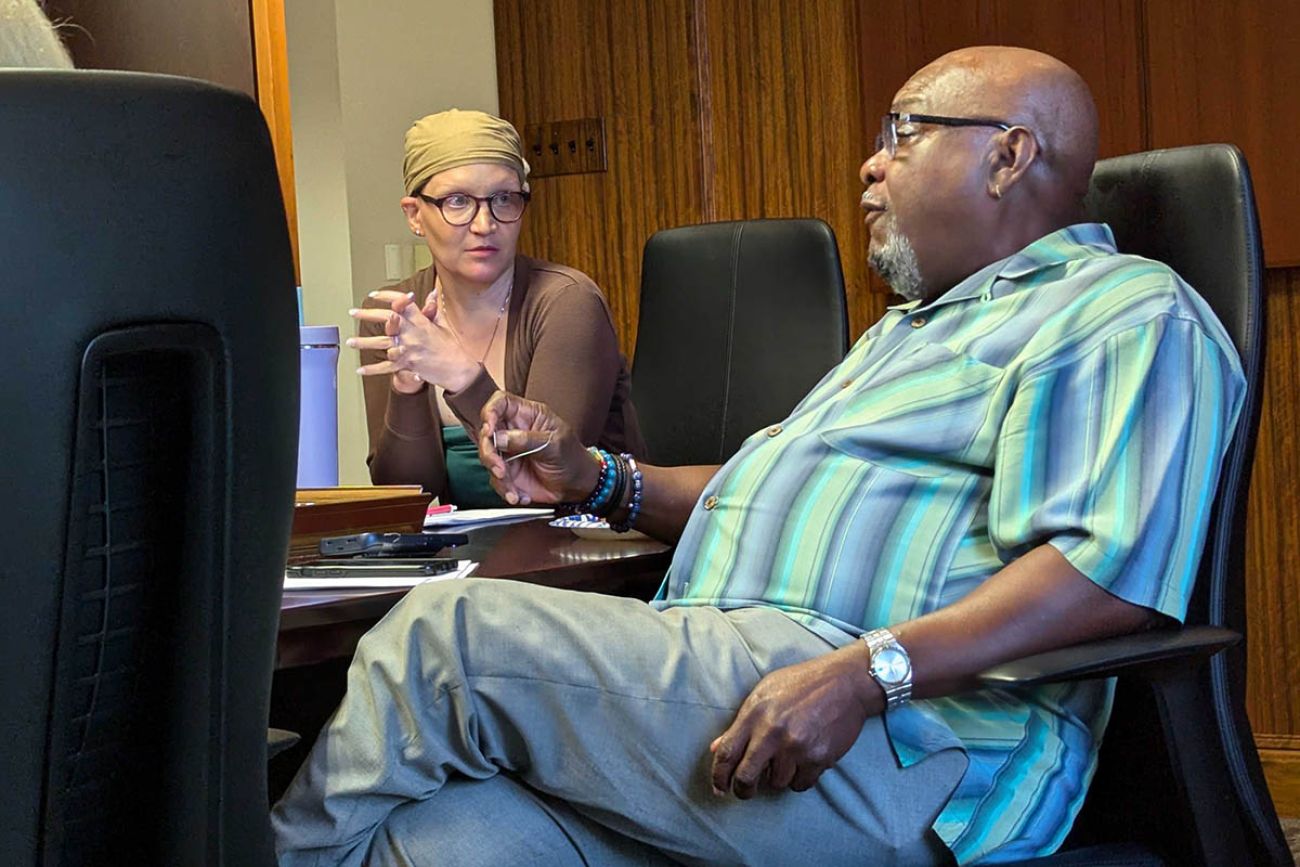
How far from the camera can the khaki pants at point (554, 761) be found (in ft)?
3.95

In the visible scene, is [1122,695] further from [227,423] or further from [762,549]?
[227,423]

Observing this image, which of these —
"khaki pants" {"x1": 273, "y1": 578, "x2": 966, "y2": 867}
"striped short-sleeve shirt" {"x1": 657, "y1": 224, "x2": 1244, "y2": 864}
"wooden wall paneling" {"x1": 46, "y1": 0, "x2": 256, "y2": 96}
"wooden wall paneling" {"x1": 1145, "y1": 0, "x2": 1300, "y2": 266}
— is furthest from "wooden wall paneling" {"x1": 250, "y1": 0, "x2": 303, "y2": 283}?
"wooden wall paneling" {"x1": 1145, "y1": 0, "x2": 1300, "y2": 266}

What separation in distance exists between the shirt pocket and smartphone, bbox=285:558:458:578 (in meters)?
0.42

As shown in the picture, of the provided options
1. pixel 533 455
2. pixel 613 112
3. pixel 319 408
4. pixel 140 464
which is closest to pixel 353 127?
pixel 613 112

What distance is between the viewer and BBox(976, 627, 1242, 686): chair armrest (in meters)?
1.14

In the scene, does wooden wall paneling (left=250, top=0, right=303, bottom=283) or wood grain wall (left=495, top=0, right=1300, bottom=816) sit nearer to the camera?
wooden wall paneling (left=250, top=0, right=303, bottom=283)

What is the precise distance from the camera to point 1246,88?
310 centimetres

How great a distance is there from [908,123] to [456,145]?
1.07 metres

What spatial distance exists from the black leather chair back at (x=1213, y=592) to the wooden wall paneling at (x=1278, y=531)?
165 centimetres

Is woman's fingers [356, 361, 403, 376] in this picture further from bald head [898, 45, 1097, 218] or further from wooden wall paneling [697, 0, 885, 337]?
wooden wall paneling [697, 0, 885, 337]

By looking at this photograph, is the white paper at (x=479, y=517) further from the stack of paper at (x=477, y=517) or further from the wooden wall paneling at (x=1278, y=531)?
the wooden wall paneling at (x=1278, y=531)

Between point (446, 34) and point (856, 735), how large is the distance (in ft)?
10.9

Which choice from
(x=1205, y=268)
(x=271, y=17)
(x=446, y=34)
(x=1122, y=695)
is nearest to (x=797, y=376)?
(x=271, y=17)

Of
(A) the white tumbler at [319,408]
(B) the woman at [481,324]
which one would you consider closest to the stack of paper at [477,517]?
(A) the white tumbler at [319,408]
